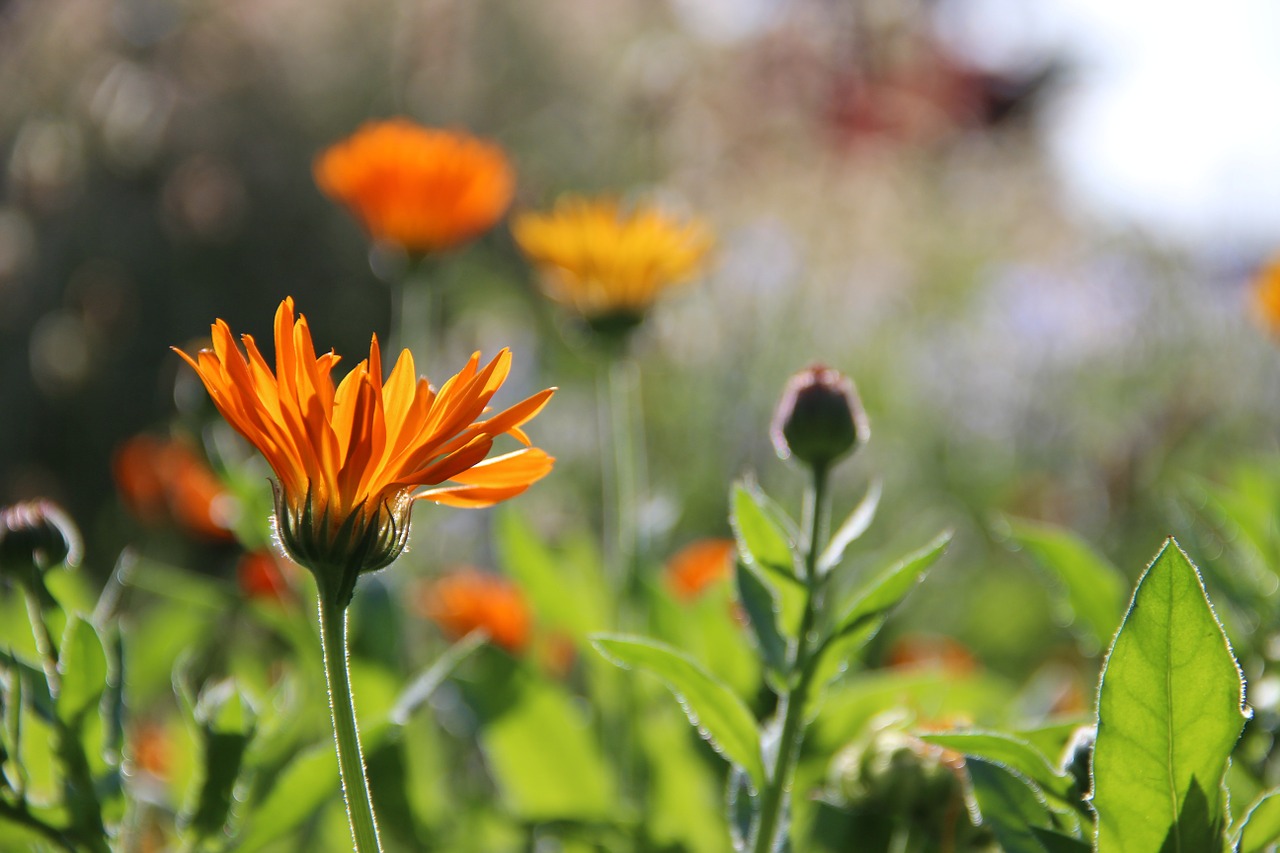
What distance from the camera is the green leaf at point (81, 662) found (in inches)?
34.9

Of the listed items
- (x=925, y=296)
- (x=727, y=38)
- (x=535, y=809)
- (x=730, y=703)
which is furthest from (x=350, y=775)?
(x=727, y=38)

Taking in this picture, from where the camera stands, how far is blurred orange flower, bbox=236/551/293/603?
1673 millimetres

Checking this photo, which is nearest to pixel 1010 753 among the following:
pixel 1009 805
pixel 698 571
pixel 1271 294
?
pixel 1009 805

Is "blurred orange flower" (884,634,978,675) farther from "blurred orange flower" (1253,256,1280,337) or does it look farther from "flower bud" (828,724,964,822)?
"flower bud" (828,724,964,822)

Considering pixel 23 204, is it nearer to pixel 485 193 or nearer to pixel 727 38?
pixel 485 193

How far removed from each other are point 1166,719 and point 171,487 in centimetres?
204

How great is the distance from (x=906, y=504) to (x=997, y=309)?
1.26 metres

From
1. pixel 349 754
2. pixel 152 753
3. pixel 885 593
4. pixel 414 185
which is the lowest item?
pixel 152 753

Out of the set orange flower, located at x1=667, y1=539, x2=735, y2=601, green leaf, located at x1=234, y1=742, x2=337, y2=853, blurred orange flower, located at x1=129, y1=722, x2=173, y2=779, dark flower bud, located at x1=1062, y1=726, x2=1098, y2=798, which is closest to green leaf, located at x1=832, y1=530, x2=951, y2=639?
dark flower bud, located at x1=1062, y1=726, x2=1098, y2=798

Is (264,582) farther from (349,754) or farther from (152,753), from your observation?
(349,754)

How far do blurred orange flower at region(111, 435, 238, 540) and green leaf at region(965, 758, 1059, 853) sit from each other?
1627mm

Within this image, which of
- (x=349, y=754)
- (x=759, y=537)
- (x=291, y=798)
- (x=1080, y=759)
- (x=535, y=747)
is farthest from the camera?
(x=535, y=747)

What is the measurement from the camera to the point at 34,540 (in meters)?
0.99

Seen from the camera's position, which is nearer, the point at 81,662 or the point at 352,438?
the point at 352,438
